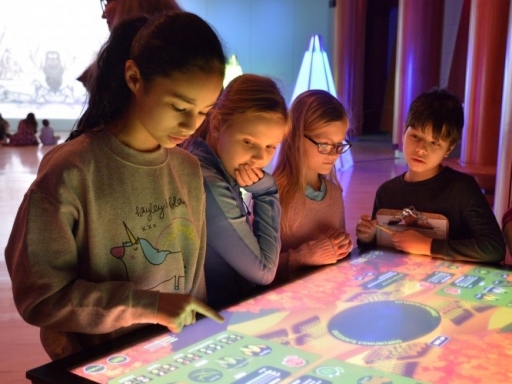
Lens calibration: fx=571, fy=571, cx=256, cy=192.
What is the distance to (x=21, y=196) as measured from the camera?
17.8 feet

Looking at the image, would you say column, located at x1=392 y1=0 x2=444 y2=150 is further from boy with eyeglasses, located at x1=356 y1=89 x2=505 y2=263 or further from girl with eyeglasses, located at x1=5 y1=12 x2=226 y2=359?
girl with eyeglasses, located at x1=5 y1=12 x2=226 y2=359

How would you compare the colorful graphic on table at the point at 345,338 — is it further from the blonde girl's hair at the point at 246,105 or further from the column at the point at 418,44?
the column at the point at 418,44

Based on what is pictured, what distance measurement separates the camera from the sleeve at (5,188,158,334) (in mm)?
939

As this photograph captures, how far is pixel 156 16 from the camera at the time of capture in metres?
1.07

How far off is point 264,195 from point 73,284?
0.63 m

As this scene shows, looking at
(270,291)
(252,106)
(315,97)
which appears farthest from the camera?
(315,97)

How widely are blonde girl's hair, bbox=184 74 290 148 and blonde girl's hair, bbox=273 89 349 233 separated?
23 centimetres

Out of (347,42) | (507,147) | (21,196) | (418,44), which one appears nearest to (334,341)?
(507,147)

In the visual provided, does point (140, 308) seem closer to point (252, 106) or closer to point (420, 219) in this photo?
point (252, 106)

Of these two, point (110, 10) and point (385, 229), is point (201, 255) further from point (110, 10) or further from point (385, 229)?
point (110, 10)

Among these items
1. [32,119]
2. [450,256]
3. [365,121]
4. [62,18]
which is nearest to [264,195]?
[450,256]

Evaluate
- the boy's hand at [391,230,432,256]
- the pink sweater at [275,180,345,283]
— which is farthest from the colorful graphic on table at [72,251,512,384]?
the pink sweater at [275,180,345,283]

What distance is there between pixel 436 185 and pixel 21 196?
4547 mm

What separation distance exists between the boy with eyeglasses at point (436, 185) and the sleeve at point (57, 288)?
3.09ft
